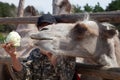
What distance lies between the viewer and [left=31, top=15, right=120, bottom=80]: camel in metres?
3.18

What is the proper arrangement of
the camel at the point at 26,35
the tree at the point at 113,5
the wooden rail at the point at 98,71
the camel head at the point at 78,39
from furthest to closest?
the tree at the point at 113,5 < the camel at the point at 26,35 < the wooden rail at the point at 98,71 < the camel head at the point at 78,39

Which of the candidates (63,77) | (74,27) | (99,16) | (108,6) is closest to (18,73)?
(63,77)

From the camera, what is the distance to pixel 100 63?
351 centimetres

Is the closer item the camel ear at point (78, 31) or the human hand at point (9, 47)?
the human hand at point (9, 47)

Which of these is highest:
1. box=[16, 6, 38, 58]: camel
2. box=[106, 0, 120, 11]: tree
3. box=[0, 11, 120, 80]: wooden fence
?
box=[0, 11, 120, 80]: wooden fence

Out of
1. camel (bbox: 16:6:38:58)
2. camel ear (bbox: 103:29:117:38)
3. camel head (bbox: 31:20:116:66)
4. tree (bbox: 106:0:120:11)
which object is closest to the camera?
camel head (bbox: 31:20:116:66)

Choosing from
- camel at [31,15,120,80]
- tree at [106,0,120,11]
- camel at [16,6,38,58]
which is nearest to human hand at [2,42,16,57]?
camel at [31,15,120,80]

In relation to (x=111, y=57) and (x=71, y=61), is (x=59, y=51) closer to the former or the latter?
(x=71, y=61)

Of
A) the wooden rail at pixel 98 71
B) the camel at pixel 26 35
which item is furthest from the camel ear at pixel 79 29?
the camel at pixel 26 35

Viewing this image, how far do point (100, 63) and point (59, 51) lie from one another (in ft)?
1.50

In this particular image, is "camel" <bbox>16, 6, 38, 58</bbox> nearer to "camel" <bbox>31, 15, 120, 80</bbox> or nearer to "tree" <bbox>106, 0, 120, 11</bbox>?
"camel" <bbox>31, 15, 120, 80</bbox>

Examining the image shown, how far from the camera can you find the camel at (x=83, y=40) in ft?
10.4

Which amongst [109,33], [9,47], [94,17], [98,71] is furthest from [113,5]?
[9,47]

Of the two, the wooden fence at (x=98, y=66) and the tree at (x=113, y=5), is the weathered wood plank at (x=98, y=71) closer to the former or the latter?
the wooden fence at (x=98, y=66)
